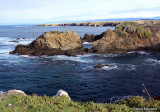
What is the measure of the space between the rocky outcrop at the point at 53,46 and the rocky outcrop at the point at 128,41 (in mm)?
6839

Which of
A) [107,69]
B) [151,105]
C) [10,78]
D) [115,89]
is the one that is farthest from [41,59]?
[151,105]

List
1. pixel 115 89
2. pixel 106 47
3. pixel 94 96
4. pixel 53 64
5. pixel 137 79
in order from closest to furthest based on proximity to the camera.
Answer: pixel 94 96
pixel 115 89
pixel 137 79
pixel 53 64
pixel 106 47

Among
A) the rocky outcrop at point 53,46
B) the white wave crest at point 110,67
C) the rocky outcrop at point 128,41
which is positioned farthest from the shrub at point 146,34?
the white wave crest at point 110,67

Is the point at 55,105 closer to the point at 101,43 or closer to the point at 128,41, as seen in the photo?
the point at 101,43

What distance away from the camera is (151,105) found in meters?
13.3

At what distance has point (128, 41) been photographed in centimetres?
5569

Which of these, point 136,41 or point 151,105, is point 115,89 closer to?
point 151,105

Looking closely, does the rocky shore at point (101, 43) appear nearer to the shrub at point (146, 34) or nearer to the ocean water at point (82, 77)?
the shrub at point (146, 34)

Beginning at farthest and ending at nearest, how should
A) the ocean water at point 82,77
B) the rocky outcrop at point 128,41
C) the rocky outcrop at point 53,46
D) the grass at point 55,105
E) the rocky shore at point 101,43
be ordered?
the rocky outcrop at point 128,41, the rocky shore at point 101,43, the rocky outcrop at point 53,46, the ocean water at point 82,77, the grass at point 55,105

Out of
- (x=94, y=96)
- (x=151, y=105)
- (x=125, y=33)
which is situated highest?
(x=125, y=33)

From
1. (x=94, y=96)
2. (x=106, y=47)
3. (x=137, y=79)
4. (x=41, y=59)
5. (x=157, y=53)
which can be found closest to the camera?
(x=94, y=96)

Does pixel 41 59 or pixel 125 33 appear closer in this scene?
pixel 41 59

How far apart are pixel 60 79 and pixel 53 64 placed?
432 inches

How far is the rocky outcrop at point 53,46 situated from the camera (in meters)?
52.6
